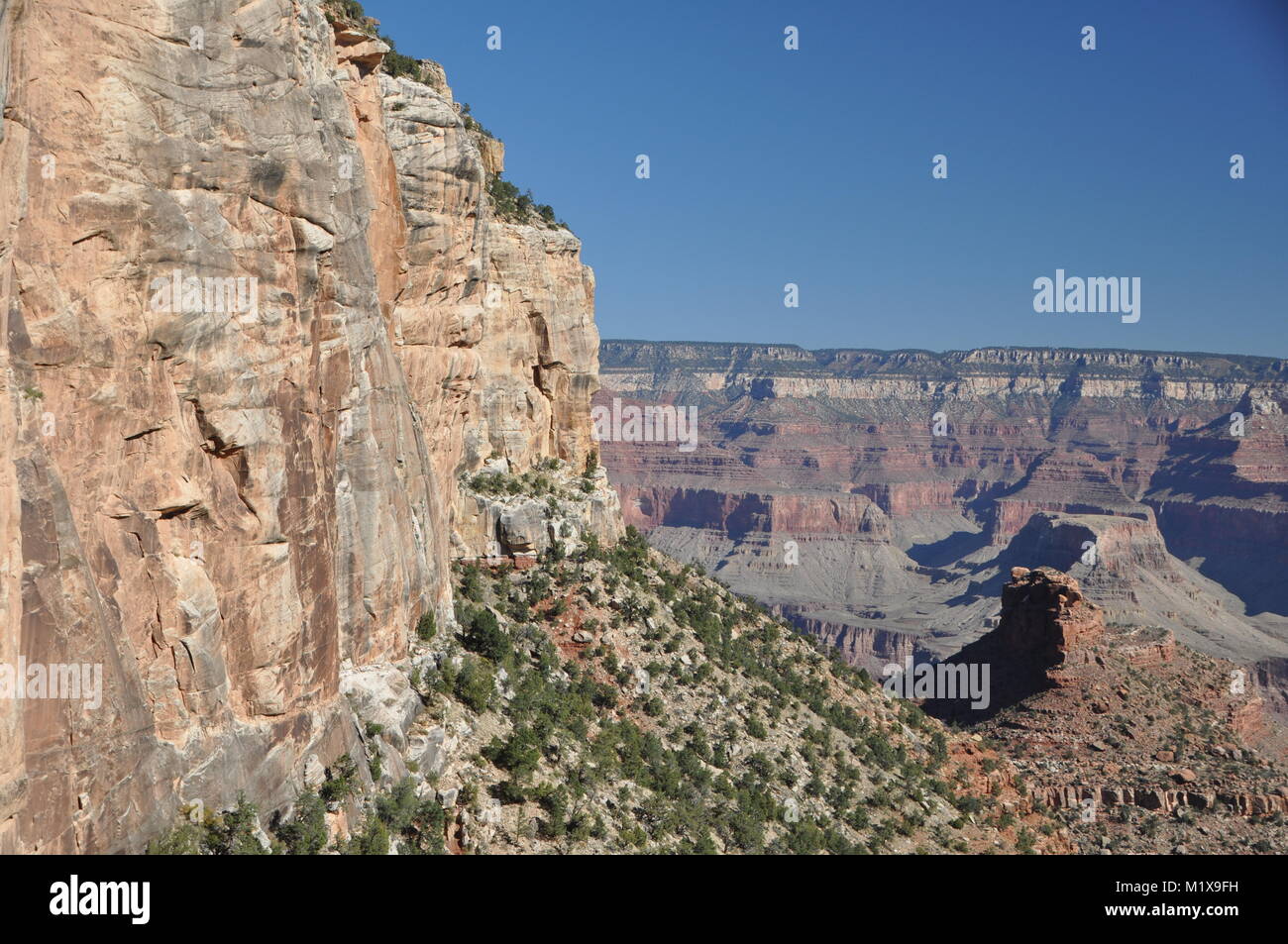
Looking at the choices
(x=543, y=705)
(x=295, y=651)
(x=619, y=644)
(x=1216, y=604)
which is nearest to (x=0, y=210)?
(x=295, y=651)

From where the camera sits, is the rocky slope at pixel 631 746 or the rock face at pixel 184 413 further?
the rocky slope at pixel 631 746

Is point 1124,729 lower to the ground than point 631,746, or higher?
lower

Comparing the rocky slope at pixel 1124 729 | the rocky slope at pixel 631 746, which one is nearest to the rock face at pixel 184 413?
the rocky slope at pixel 631 746

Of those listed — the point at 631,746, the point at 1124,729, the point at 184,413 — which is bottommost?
the point at 1124,729

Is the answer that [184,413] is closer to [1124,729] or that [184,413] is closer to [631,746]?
[631,746]

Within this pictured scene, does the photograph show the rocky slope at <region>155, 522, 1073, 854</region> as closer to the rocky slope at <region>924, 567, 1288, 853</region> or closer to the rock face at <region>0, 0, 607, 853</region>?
the rock face at <region>0, 0, 607, 853</region>

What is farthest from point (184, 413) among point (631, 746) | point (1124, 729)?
point (1124, 729)

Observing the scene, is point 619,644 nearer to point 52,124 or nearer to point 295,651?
point 295,651

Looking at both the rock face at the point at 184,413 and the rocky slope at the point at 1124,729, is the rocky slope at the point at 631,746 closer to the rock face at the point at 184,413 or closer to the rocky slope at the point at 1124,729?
the rock face at the point at 184,413

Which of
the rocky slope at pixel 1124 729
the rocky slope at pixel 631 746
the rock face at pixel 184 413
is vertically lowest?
the rocky slope at pixel 1124 729
